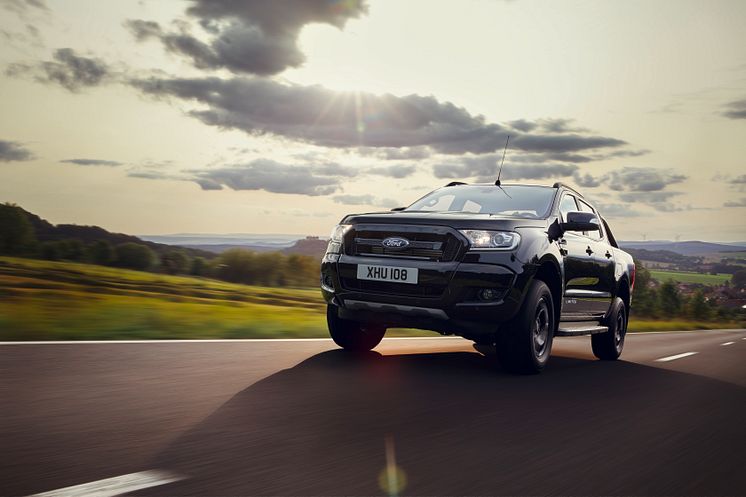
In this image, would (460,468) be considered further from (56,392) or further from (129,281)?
(129,281)

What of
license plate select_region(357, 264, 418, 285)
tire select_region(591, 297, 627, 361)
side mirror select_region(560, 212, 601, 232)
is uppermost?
side mirror select_region(560, 212, 601, 232)

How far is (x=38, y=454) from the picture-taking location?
11.4ft

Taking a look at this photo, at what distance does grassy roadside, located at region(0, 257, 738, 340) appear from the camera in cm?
938

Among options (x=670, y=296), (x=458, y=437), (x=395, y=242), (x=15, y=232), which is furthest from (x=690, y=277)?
(x=458, y=437)

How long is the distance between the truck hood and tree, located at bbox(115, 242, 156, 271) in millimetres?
15646

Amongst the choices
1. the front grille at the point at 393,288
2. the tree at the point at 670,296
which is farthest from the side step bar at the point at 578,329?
the tree at the point at 670,296

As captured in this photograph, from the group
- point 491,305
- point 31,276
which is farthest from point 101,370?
point 31,276

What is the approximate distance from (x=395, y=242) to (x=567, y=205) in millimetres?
2482

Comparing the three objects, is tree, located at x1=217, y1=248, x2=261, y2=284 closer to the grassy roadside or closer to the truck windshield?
the grassy roadside

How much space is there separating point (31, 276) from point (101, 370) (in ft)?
34.4

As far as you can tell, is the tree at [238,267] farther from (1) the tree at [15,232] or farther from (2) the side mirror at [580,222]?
(2) the side mirror at [580,222]

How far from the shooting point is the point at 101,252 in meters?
21.7

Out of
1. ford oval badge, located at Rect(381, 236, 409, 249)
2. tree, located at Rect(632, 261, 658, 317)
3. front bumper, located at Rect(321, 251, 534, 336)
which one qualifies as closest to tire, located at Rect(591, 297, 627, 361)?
front bumper, located at Rect(321, 251, 534, 336)

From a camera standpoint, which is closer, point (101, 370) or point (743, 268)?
point (101, 370)
